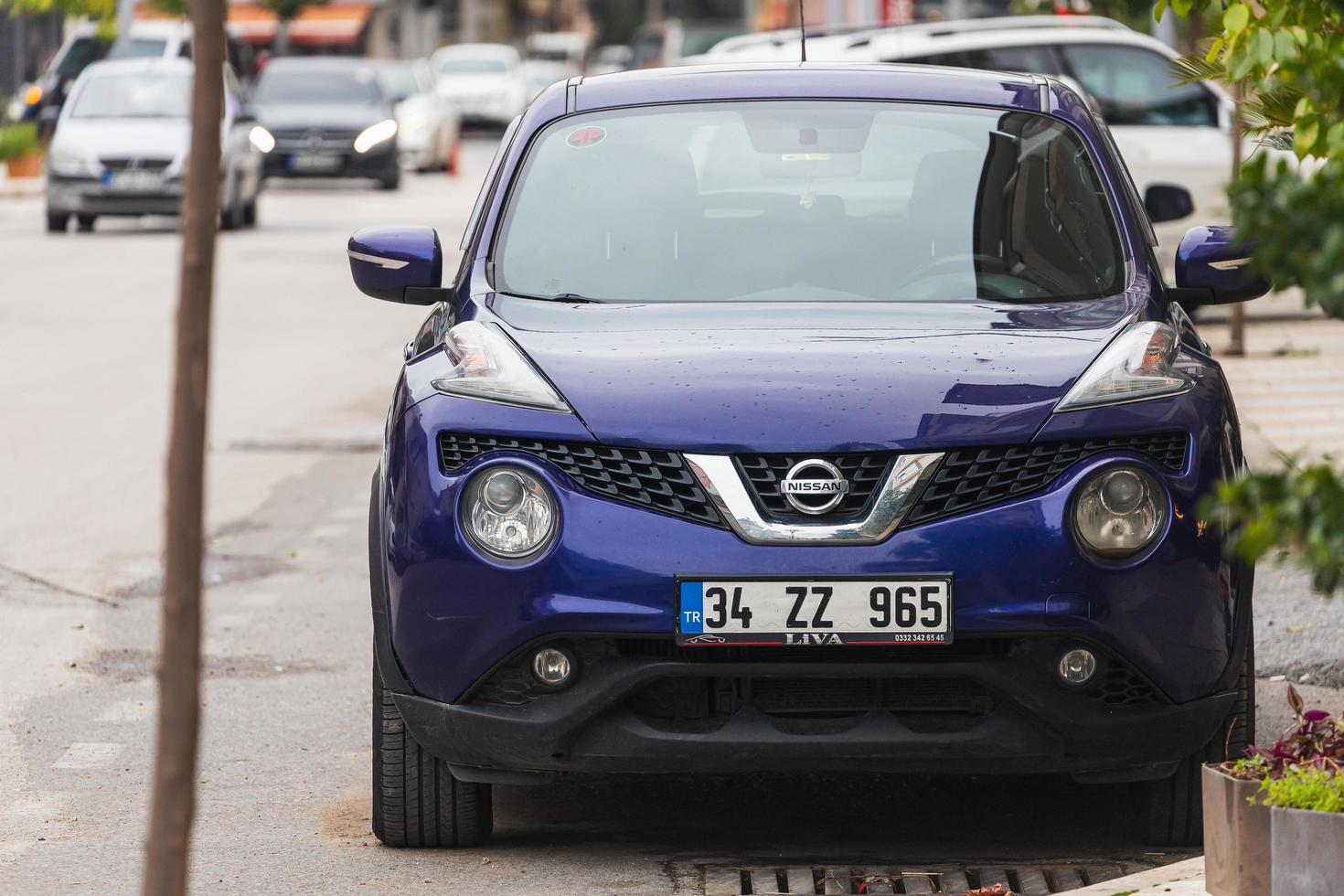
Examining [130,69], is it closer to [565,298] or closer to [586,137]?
[586,137]

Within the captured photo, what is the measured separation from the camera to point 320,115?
32.6 meters

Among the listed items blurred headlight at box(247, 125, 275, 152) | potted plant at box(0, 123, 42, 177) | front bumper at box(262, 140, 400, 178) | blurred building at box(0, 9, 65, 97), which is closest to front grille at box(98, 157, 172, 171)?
blurred headlight at box(247, 125, 275, 152)

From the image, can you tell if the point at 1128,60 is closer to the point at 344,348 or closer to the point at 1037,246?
the point at 344,348

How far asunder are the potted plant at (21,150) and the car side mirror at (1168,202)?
2789cm

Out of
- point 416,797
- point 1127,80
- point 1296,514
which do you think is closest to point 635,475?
point 416,797

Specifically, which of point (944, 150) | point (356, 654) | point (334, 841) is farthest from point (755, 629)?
point (356, 654)

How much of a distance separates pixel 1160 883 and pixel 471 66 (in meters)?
54.0

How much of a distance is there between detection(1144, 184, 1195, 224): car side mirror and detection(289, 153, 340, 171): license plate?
24969 mm

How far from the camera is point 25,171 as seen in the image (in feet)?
114

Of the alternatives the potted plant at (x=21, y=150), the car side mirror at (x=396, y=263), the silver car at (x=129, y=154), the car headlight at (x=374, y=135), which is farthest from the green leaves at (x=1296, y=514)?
the potted plant at (x=21, y=150)

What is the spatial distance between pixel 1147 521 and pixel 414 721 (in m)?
1.46

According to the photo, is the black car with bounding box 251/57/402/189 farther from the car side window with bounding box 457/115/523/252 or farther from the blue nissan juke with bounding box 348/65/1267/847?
the blue nissan juke with bounding box 348/65/1267/847

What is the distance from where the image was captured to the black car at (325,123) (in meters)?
32.2

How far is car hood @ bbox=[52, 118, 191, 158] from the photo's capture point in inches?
984
